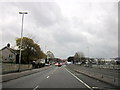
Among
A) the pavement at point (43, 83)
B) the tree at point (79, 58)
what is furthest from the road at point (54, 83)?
the tree at point (79, 58)

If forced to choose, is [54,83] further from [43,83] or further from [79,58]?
[79,58]

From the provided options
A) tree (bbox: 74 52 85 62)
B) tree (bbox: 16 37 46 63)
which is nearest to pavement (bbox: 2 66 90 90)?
tree (bbox: 16 37 46 63)

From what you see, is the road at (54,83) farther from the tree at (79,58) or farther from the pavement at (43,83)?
the tree at (79,58)

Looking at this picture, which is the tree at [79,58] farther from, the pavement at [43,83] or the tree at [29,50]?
the pavement at [43,83]

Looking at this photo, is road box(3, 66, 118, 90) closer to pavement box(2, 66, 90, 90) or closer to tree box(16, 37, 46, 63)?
pavement box(2, 66, 90, 90)

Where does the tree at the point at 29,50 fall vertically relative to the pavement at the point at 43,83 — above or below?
above

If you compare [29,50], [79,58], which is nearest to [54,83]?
[29,50]

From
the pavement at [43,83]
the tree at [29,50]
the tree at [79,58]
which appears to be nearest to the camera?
the pavement at [43,83]

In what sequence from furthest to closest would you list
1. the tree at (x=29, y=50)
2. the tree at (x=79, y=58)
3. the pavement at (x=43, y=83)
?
the tree at (x=79, y=58) < the tree at (x=29, y=50) < the pavement at (x=43, y=83)

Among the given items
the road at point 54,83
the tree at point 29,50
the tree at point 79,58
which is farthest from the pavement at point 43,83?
the tree at point 79,58

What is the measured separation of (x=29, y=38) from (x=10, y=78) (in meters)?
56.5

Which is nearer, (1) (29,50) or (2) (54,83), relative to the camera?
(2) (54,83)

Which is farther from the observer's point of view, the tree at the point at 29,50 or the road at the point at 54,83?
the tree at the point at 29,50

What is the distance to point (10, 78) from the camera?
21.2 metres
